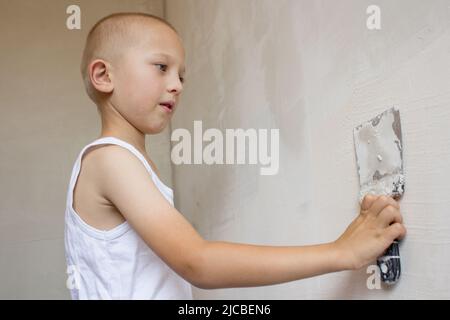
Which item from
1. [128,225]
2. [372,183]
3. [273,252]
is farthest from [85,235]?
[372,183]

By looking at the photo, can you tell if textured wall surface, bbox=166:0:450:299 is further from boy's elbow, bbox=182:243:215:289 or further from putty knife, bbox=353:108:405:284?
boy's elbow, bbox=182:243:215:289

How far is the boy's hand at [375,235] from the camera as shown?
51cm

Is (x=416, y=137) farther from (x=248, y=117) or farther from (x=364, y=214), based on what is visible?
(x=248, y=117)

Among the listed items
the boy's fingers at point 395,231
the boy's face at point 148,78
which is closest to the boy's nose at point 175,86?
the boy's face at point 148,78

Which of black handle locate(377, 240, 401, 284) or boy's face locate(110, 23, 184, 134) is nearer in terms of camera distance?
black handle locate(377, 240, 401, 284)

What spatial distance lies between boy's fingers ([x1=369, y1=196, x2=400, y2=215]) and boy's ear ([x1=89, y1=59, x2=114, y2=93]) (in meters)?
0.39

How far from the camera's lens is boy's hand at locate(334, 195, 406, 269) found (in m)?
0.51

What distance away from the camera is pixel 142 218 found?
0.56 meters

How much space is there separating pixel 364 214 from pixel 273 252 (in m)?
0.12

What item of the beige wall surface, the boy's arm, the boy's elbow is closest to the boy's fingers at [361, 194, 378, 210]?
the boy's arm
